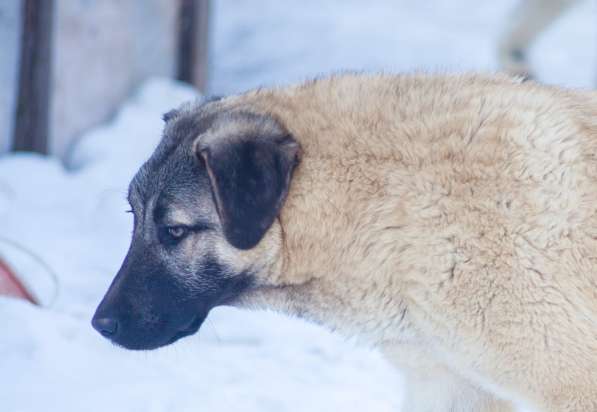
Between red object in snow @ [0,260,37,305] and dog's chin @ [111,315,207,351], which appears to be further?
red object in snow @ [0,260,37,305]

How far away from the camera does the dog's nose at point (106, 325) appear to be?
3.64 meters

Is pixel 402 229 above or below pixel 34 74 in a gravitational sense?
above

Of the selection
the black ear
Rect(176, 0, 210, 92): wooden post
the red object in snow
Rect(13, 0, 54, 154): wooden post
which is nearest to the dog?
the black ear

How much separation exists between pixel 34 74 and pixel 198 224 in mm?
4180

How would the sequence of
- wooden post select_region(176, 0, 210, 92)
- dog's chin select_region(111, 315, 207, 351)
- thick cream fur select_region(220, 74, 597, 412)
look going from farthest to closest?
1. wooden post select_region(176, 0, 210, 92)
2. dog's chin select_region(111, 315, 207, 351)
3. thick cream fur select_region(220, 74, 597, 412)

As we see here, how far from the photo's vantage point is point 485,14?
14.9m

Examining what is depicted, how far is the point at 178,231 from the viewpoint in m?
3.57

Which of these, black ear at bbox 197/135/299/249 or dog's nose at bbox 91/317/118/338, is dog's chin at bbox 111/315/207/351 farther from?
black ear at bbox 197/135/299/249

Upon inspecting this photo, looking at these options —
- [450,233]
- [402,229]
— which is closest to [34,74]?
[402,229]

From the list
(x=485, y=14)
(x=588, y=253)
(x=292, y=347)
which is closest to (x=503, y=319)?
(x=588, y=253)

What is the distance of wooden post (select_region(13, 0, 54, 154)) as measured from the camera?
726 centimetres

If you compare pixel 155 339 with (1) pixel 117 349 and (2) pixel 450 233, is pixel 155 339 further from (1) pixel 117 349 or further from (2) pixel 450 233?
(1) pixel 117 349

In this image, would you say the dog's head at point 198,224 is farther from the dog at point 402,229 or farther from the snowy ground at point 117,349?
the snowy ground at point 117,349

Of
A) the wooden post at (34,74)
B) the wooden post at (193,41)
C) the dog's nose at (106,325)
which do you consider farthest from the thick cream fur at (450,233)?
the wooden post at (193,41)
